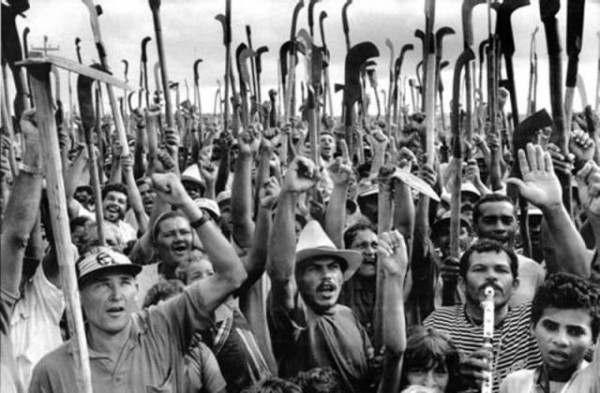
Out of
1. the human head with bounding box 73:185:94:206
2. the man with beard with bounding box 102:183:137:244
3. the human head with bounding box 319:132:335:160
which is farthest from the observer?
the human head with bounding box 319:132:335:160

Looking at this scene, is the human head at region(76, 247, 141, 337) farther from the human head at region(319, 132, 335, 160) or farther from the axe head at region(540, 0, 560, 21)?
the human head at region(319, 132, 335, 160)

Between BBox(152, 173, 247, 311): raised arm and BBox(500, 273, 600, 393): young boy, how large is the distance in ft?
4.09

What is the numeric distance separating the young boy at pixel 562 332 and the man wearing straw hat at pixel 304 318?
3.55 ft

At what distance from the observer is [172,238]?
539 centimetres

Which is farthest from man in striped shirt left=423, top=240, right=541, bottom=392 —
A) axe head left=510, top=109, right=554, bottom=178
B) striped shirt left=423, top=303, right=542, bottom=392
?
Answer: axe head left=510, top=109, right=554, bottom=178

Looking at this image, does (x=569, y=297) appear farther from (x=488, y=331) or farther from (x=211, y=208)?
(x=211, y=208)

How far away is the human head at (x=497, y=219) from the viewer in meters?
5.56

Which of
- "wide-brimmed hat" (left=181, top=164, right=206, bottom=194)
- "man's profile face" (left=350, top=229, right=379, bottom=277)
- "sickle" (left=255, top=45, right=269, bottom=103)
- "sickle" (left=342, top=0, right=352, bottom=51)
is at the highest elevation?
"sickle" (left=342, top=0, right=352, bottom=51)

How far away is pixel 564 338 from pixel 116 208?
4.24 m

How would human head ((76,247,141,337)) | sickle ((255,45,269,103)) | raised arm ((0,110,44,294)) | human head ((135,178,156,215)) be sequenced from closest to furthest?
raised arm ((0,110,44,294)), human head ((76,247,141,337)), human head ((135,178,156,215)), sickle ((255,45,269,103))

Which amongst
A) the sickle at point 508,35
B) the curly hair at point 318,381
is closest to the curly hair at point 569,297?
the curly hair at point 318,381

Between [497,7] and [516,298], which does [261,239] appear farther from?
[497,7]

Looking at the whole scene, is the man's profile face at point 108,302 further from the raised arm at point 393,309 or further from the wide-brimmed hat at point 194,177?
the wide-brimmed hat at point 194,177

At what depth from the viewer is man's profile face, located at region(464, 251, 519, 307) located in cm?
448
